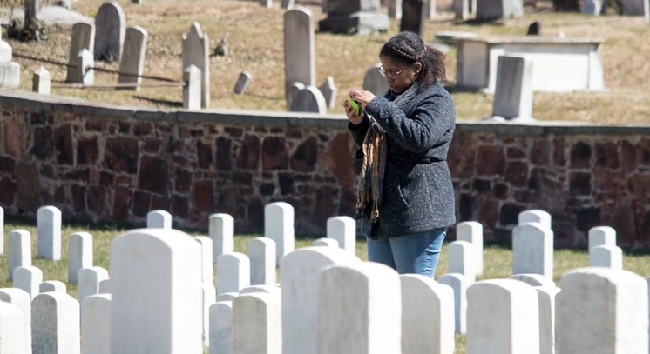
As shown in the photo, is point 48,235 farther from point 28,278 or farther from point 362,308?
point 362,308

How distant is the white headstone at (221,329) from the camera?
693 cm

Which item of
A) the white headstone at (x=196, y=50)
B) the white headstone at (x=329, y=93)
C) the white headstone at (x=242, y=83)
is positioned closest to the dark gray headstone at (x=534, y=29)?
the white headstone at (x=242, y=83)

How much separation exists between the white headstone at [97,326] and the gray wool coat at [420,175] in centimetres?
139

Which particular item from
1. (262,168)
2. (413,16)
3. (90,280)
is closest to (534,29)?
(413,16)

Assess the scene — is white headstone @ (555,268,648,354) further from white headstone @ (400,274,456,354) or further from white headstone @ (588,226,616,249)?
white headstone @ (588,226,616,249)

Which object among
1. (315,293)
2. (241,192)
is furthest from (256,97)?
(315,293)

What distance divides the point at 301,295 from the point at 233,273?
12.2 ft

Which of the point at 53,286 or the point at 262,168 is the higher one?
the point at 262,168

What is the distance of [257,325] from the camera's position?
17.1 ft

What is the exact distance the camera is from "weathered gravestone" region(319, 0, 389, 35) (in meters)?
26.4

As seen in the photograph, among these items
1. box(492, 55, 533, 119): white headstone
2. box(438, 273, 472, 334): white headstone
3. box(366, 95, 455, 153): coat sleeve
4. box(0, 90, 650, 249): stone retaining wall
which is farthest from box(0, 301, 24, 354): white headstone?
box(492, 55, 533, 119): white headstone

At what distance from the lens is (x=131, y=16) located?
27750mm

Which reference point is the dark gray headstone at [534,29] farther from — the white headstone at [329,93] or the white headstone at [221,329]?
the white headstone at [221,329]

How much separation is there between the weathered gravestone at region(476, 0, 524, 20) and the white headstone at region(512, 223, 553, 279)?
19.3 m
